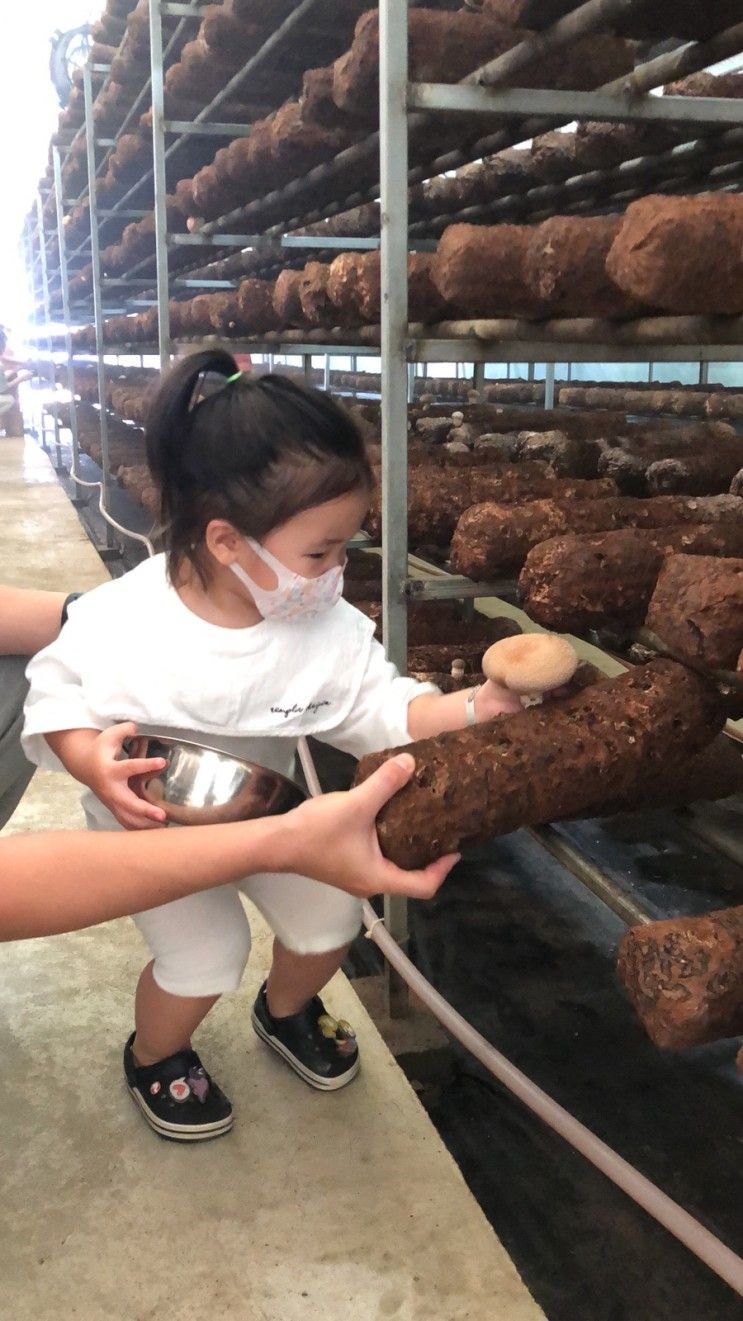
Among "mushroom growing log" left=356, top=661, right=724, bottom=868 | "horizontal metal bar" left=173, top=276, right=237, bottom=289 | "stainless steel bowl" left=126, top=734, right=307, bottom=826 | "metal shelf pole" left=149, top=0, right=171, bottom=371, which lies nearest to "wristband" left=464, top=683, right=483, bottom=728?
"mushroom growing log" left=356, top=661, right=724, bottom=868

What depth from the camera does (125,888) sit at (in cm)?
100

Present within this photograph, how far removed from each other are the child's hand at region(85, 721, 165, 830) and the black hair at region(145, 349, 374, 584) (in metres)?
0.22

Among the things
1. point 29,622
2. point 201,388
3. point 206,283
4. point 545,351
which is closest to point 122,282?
point 206,283

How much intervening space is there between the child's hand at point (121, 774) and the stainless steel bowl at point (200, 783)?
0.02m

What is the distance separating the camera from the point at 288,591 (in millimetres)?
1165

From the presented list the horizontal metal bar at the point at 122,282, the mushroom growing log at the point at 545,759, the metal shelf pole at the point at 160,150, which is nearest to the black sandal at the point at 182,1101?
the mushroom growing log at the point at 545,759

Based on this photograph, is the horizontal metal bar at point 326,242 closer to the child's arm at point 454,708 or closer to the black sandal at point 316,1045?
the child's arm at point 454,708

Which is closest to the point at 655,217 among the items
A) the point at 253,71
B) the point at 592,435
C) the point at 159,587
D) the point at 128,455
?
the point at 159,587

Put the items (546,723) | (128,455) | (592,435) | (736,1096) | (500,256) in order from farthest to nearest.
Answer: (128,455), (592,435), (736,1096), (500,256), (546,723)

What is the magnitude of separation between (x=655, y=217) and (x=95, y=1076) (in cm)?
131

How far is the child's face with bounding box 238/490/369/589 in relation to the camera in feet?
3.69

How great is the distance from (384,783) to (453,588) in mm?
777

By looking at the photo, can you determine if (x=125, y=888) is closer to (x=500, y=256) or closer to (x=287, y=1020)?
(x=287, y=1020)

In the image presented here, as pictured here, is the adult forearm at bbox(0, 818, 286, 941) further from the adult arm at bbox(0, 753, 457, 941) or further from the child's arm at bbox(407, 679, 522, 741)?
the child's arm at bbox(407, 679, 522, 741)
